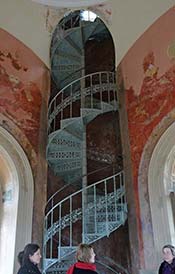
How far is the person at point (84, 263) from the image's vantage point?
152 inches

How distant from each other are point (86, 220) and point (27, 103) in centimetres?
346

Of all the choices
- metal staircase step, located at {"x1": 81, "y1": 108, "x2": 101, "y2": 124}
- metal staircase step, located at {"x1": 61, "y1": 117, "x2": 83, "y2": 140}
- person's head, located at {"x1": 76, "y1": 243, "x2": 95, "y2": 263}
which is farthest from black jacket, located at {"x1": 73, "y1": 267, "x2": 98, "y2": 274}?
metal staircase step, located at {"x1": 81, "y1": 108, "x2": 101, "y2": 124}

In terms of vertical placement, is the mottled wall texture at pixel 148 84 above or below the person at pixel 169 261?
above

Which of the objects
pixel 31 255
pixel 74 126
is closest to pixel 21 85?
pixel 74 126

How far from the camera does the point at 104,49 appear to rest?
12195mm

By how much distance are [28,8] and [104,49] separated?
2890mm

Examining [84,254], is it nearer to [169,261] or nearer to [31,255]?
[31,255]

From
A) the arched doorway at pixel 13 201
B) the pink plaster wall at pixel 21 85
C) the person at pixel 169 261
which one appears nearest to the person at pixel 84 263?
the person at pixel 169 261

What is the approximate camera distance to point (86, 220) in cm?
843

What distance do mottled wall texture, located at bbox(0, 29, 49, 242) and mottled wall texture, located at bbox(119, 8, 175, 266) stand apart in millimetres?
2269

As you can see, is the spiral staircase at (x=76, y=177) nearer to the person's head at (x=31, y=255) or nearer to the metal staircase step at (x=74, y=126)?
the metal staircase step at (x=74, y=126)

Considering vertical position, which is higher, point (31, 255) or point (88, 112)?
point (88, 112)

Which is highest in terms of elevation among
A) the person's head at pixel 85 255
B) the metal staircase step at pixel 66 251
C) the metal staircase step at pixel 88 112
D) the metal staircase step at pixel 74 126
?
the metal staircase step at pixel 88 112

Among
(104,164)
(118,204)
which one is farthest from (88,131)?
(118,204)
